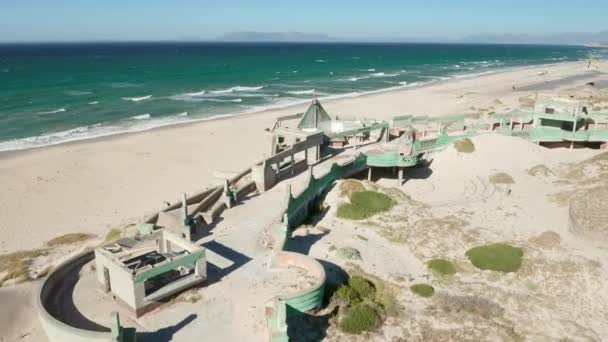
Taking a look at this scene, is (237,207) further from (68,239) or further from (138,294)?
(138,294)

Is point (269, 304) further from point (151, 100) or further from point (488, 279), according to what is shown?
point (151, 100)

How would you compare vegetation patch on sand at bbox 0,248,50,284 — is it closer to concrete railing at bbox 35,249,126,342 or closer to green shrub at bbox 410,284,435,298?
concrete railing at bbox 35,249,126,342

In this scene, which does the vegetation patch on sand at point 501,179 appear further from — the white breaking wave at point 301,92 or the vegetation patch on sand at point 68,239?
the white breaking wave at point 301,92

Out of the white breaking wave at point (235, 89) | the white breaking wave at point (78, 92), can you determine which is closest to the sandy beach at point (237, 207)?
the white breaking wave at point (235, 89)

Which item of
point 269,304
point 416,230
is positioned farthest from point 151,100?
point 269,304

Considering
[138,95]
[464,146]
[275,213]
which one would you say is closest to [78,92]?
[138,95]

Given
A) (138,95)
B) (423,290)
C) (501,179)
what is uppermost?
(138,95)
